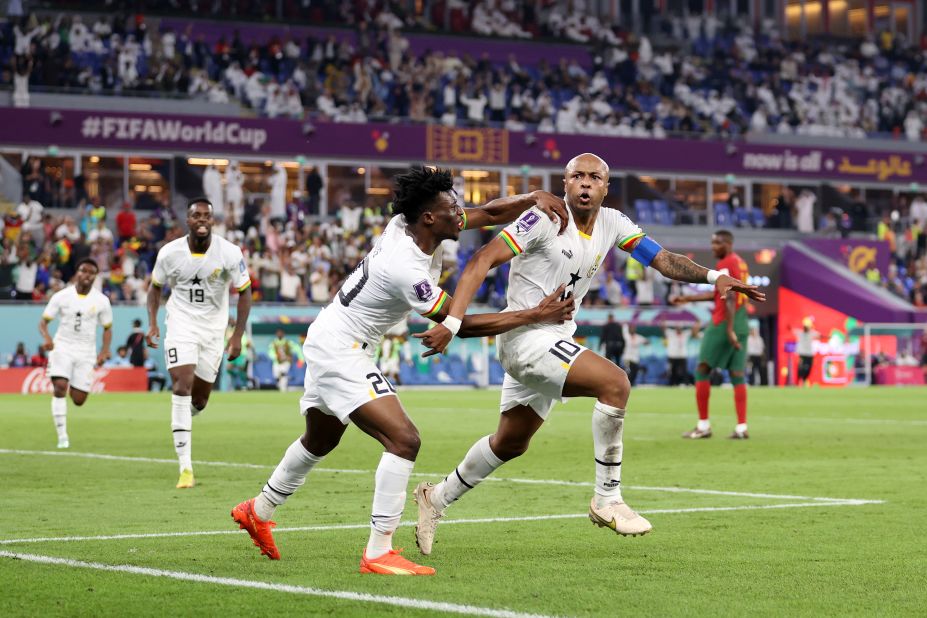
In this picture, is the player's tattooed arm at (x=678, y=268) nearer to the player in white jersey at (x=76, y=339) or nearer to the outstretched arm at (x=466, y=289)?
the outstretched arm at (x=466, y=289)

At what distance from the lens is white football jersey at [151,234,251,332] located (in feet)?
46.3

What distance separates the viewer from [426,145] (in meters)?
48.3

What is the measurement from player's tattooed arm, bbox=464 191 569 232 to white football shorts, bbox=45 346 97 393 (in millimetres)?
10966

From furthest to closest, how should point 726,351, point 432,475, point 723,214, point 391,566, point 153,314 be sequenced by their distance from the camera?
point 723,214 → point 726,351 → point 153,314 → point 432,475 → point 391,566

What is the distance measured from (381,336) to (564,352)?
1.28 metres

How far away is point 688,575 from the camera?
7.67m

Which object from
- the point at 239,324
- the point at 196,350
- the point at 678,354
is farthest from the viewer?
the point at 678,354

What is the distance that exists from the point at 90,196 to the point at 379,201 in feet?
31.0

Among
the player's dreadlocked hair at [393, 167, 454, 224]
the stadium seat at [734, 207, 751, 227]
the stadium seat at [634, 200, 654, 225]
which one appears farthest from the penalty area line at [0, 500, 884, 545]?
the stadium seat at [734, 207, 751, 227]

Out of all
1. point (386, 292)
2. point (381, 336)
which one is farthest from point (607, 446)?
point (386, 292)

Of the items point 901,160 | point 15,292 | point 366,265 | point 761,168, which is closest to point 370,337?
point 366,265

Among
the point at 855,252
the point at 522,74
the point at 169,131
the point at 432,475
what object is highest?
the point at 522,74

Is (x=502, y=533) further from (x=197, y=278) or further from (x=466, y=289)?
(x=197, y=278)

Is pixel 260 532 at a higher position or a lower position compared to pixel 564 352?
lower
